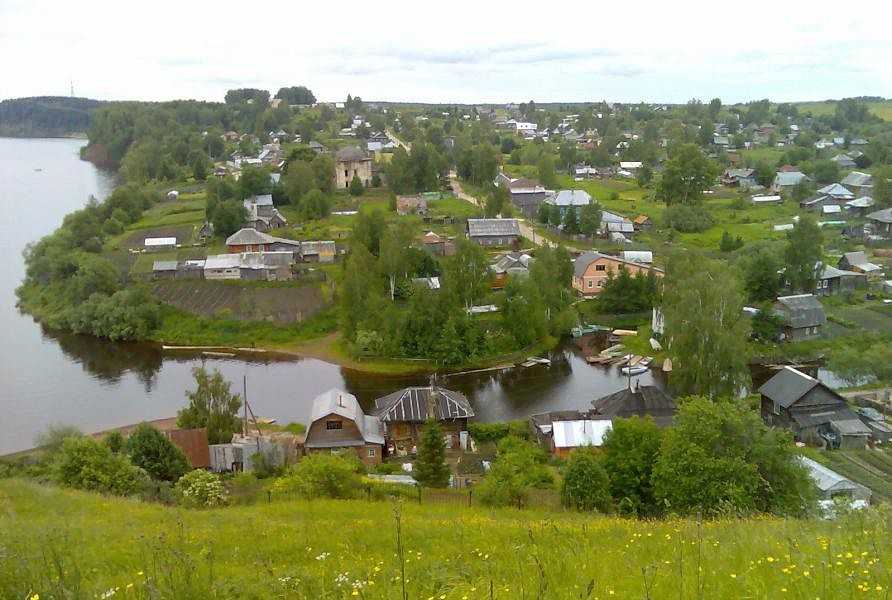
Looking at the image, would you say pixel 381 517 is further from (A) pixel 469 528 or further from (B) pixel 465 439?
(B) pixel 465 439

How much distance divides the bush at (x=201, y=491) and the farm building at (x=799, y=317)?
694 inches

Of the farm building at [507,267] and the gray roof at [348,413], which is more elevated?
the farm building at [507,267]

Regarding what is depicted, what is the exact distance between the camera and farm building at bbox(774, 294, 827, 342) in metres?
21.5

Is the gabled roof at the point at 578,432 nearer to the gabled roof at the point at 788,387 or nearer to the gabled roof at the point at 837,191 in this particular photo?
the gabled roof at the point at 788,387

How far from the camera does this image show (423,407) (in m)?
15.9

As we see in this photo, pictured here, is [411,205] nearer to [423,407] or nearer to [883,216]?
[883,216]

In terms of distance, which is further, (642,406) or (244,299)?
(244,299)

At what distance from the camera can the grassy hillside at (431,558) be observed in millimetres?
3572

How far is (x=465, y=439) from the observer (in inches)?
615

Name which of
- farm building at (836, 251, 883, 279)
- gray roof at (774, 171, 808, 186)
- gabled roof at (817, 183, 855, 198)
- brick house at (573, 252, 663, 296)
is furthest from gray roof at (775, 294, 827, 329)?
gray roof at (774, 171, 808, 186)

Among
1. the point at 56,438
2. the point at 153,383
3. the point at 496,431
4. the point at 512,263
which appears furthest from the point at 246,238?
the point at 496,431

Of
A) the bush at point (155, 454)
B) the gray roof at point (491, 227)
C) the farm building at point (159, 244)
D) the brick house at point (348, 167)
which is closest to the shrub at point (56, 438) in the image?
the bush at point (155, 454)

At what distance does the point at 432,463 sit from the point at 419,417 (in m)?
3.59

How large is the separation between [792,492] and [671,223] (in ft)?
88.6
